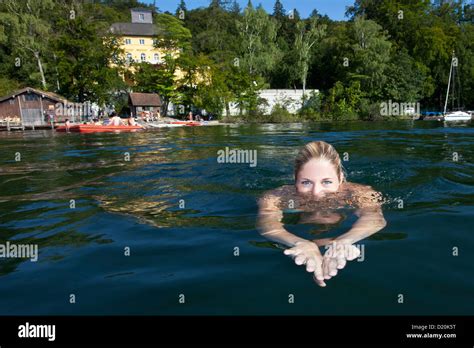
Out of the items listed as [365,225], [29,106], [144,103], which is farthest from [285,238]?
[144,103]

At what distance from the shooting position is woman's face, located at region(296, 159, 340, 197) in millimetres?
4594

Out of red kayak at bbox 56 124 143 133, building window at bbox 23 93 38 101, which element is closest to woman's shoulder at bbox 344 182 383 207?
red kayak at bbox 56 124 143 133

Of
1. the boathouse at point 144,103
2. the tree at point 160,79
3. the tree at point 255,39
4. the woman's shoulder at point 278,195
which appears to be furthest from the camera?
the tree at point 255,39

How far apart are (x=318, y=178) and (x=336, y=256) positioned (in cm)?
155

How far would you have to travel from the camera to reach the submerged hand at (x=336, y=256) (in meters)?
3.03

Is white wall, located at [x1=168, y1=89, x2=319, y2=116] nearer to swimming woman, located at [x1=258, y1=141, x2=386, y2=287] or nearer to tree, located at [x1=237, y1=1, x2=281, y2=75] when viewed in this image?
tree, located at [x1=237, y1=1, x2=281, y2=75]

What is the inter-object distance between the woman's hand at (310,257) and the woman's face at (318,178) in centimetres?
129

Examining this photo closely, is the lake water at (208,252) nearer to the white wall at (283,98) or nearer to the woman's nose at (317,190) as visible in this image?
the woman's nose at (317,190)

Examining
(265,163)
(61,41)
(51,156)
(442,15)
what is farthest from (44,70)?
(442,15)

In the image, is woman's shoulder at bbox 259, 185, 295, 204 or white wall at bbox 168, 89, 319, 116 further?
white wall at bbox 168, 89, 319, 116

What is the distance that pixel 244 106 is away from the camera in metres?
49.3

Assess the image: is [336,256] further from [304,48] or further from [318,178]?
[304,48]

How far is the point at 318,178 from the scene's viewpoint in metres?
4.61

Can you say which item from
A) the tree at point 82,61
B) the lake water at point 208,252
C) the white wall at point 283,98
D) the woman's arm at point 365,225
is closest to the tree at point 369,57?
the white wall at point 283,98
